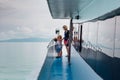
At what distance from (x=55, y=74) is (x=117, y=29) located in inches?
186

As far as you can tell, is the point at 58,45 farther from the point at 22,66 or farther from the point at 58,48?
the point at 22,66

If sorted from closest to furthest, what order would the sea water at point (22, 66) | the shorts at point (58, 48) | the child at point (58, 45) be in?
the child at point (58, 45) → the shorts at point (58, 48) → the sea water at point (22, 66)

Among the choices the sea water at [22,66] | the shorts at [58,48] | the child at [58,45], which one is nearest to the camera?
the child at [58,45]

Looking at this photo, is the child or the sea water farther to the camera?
the sea water

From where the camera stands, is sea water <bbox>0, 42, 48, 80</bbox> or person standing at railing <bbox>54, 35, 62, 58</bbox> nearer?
person standing at railing <bbox>54, 35, 62, 58</bbox>

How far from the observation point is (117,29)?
25.9 ft

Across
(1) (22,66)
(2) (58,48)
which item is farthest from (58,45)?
A: (1) (22,66)

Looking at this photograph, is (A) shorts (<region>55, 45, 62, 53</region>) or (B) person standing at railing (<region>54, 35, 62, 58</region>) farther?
(A) shorts (<region>55, 45, 62, 53</region>)

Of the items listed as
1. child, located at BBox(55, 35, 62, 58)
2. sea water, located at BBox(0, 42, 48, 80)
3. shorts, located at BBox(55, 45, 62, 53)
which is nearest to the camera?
child, located at BBox(55, 35, 62, 58)

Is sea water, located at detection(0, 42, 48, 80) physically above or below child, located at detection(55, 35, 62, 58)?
below

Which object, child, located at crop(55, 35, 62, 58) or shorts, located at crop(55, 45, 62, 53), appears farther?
shorts, located at crop(55, 45, 62, 53)

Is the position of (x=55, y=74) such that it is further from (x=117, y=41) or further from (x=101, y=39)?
(x=117, y=41)

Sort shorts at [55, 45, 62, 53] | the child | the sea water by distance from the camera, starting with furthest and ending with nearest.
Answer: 1. the sea water
2. shorts at [55, 45, 62, 53]
3. the child

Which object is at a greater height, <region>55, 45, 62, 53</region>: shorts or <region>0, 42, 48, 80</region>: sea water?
<region>55, 45, 62, 53</region>: shorts
